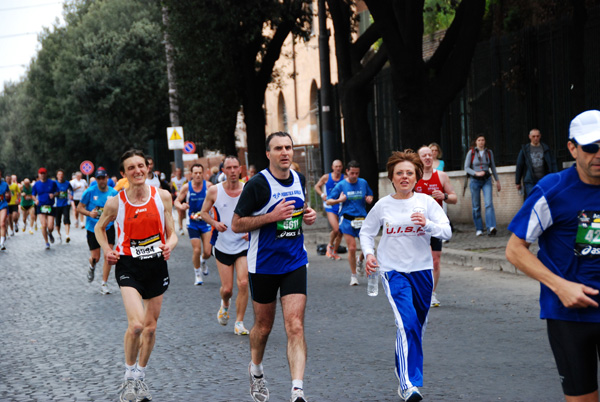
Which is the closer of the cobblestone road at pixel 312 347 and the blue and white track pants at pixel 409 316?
the blue and white track pants at pixel 409 316

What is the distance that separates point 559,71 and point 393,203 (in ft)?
41.2

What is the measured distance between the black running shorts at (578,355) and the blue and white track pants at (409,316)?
2.24m

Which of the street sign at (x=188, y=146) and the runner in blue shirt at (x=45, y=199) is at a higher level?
the street sign at (x=188, y=146)

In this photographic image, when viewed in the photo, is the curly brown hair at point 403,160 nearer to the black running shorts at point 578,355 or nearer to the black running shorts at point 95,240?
the black running shorts at point 578,355

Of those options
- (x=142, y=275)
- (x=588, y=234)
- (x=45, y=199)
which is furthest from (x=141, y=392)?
(x=45, y=199)

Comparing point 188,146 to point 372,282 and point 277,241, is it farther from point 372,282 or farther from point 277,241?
point 277,241

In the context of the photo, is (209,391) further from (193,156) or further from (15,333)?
(193,156)

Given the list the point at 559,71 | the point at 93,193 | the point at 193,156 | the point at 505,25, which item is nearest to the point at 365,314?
the point at 93,193

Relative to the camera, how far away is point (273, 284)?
20.2 feet

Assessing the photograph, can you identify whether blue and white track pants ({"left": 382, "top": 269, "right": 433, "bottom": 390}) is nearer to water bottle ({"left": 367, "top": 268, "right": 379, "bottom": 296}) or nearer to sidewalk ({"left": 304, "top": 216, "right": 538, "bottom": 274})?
water bottle ({"left": 367, "top": 268, "right": 379, "bottom": 296})

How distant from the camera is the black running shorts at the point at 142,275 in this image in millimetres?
6707

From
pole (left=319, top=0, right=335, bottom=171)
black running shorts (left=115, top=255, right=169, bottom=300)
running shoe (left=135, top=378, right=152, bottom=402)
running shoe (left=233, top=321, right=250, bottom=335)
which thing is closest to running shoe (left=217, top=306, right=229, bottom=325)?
running shoe (left=233, top=321, right=250, bottom=335)

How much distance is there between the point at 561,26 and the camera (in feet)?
59.0

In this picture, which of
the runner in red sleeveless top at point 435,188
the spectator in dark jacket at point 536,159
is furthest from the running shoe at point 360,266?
the spectator in dark jacket at point 536,159
